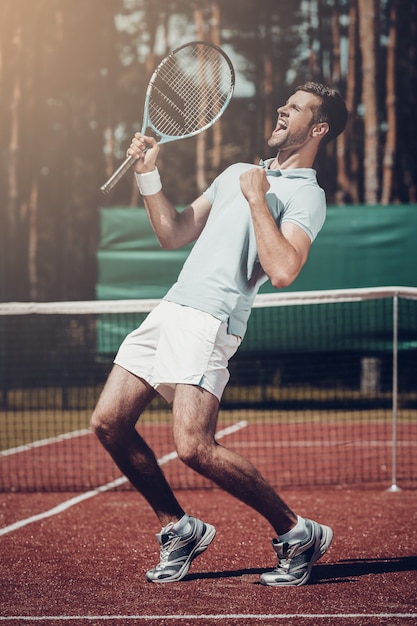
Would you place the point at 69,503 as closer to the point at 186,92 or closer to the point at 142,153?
the point at 186,92

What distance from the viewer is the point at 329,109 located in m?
4.77

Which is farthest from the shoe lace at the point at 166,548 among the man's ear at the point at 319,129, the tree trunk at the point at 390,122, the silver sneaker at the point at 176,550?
the tree trunk at the point at 390,122

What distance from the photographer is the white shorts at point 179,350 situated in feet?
14.6

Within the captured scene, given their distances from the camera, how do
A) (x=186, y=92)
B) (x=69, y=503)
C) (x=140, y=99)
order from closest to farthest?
(x=186, y=92), (x=69, y=503), (x=140, y=99)

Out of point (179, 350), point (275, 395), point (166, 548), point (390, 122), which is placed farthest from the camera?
point (390, 122)

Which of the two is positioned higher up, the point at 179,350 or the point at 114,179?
the point at 114,179

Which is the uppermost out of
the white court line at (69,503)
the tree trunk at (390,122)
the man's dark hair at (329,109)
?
the tree trunk at (390,122)

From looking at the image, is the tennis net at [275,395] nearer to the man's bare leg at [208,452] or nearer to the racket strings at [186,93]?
the racket strings at [186,93]

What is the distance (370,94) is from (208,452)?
56.9 feet

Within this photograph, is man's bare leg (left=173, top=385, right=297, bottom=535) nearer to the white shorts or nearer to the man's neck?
the white shorts

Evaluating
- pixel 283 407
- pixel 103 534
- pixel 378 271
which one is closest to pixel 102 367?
pixel 283 407

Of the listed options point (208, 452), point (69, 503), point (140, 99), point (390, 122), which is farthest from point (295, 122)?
point (140, 99)

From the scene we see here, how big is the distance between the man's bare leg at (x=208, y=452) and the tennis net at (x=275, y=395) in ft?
11.9

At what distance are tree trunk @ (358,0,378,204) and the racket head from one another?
49.9ft
